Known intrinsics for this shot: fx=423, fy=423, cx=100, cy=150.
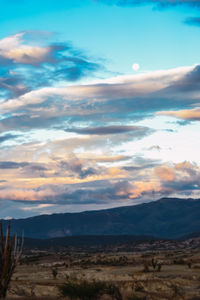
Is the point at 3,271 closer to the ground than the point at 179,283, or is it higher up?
higher up

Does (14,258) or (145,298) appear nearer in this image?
(14,258)

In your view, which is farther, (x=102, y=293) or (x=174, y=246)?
(x=174, y=246)

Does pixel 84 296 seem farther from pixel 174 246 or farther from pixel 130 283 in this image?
pixel 174 246

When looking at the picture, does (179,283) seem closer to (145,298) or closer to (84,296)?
(145,298)

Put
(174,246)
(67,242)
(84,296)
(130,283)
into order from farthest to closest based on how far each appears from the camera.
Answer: (67,242), (174,246), (130,283), (84,296)

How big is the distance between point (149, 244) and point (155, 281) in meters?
98.3

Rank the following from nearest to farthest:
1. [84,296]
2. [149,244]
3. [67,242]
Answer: [84,296] → [149,244] → [67,242]

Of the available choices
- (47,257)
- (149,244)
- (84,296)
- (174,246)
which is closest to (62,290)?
(84,296)

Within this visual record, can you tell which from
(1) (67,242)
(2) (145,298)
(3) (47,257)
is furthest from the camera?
(1) (67,242)

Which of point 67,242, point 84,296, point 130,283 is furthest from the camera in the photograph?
point 67,242

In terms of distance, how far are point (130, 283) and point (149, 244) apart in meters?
99.2

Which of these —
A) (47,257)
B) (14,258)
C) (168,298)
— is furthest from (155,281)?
(47,257)

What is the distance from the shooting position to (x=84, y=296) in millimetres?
21969

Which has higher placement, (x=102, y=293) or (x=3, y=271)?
(x=3, y=271)
